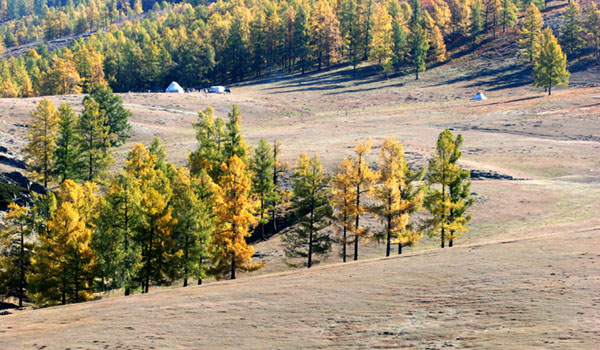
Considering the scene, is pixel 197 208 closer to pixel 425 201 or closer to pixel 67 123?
pixel 425 201

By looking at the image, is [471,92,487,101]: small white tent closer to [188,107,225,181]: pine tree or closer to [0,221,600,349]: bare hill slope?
[188,107,225,181]: pine tree

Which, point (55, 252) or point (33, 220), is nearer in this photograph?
point (55, 252)

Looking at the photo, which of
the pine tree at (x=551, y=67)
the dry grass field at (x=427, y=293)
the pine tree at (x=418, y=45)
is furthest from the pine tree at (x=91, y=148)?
the pine tree at (x=418, y=45)

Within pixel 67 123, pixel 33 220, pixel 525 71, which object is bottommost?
pixel 33 220

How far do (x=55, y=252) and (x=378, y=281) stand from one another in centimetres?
2188

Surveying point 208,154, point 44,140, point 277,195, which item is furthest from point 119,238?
point 44,140

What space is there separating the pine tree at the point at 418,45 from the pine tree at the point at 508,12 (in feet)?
82.1

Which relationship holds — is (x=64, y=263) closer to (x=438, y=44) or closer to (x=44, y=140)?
(x=44, y=140)

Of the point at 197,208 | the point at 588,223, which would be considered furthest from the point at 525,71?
the point at 197,208

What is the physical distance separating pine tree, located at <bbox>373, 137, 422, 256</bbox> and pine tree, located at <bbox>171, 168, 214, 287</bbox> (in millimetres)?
12524

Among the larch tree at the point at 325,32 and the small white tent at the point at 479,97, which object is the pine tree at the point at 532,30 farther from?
the larch tree at the point at 325,32

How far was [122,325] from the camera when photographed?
24734mm

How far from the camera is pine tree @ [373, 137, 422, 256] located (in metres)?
43.0

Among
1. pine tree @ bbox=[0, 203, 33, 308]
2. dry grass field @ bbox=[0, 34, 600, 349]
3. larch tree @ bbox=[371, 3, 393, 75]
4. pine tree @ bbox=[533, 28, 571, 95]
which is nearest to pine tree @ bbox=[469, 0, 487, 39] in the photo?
larch tree @ bbox=[371, 3, 393, 75]
